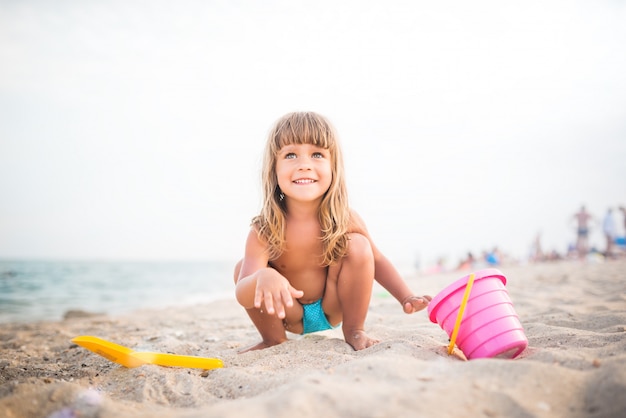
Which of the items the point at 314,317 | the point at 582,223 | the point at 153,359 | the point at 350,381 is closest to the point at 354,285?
the point at 314,317

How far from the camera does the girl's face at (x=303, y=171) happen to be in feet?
7.82

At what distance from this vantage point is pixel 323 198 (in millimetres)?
2561

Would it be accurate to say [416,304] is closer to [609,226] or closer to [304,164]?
[304,164]

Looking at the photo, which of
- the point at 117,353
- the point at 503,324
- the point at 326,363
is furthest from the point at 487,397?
the point at 117,353

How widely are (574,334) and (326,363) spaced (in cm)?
135

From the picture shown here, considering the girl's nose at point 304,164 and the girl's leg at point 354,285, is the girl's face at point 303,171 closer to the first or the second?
the girl's nose at point 304,164

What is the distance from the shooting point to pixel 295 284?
8.21 feet

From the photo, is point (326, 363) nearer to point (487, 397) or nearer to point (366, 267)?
point (366, 267)

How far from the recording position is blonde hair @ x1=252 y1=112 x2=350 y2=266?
2391mm

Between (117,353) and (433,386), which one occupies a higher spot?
(433,386)

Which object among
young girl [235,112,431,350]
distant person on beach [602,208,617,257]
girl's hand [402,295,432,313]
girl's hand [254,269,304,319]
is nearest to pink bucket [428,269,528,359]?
girl's hand [402,295,432,313]

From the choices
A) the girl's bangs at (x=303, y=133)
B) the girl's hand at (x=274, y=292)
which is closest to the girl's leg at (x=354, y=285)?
the girl's bangs at (x=303, y=133)

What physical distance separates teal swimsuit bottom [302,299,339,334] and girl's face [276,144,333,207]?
700 mm

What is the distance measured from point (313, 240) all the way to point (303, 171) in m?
0.43
